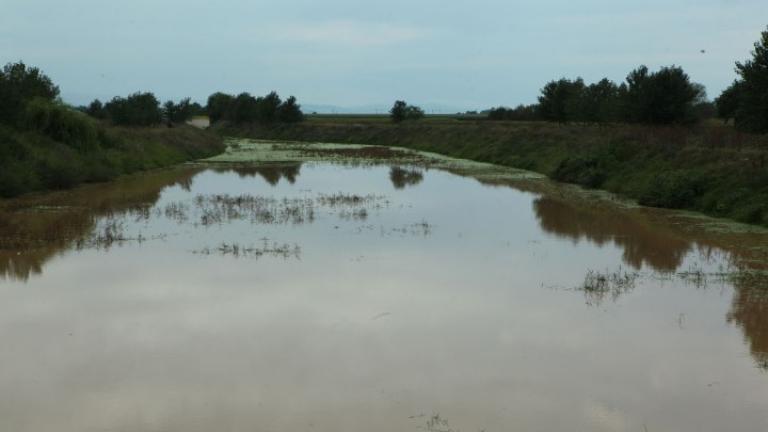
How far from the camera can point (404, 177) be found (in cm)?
3216

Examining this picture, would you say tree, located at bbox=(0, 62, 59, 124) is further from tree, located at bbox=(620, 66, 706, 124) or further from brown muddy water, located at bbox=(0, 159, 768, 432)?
tree, located at bbox=(620, 66, 706, 124)

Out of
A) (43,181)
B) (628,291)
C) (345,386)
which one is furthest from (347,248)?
(43,181)

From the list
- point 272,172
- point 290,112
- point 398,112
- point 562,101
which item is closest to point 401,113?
point 398,112

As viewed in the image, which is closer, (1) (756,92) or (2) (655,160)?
(1) (756,92)

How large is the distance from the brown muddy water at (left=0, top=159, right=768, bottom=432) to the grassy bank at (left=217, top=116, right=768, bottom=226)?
2486 mm

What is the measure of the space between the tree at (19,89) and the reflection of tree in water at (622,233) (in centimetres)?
1821

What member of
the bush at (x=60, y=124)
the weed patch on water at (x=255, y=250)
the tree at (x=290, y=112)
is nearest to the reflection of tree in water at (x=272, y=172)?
the bush at (x=60, y=124)

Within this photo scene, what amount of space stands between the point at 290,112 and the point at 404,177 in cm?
5898

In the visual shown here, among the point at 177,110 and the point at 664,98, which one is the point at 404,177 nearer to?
the point at 664,98

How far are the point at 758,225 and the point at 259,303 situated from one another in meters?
12.5

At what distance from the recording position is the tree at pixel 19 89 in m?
25.6

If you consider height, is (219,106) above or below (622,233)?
above

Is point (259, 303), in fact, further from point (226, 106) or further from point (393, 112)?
point (226, 106)

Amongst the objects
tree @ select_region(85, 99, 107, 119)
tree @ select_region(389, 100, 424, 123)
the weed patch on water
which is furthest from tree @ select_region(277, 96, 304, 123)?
the weed patch on water
